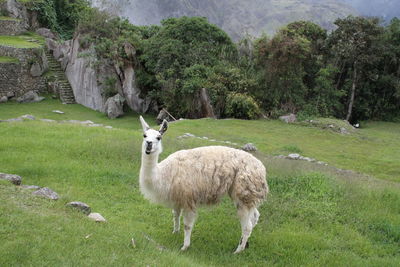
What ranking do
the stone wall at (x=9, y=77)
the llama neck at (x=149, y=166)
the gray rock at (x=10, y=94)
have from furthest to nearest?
the gray rock at (x=10, y=94) < the stone wall at (x=9, y=77) < the llama neck at (x=149, y=166)

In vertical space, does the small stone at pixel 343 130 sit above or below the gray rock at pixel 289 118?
below

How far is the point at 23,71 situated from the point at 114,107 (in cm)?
842

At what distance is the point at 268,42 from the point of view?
23500 millimetres

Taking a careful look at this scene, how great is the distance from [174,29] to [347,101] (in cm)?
1299

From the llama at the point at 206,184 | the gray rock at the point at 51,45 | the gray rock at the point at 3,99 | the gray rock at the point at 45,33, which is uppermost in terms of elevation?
the gray rock at the point at 45,33

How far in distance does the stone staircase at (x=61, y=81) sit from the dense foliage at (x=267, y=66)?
3498 mm

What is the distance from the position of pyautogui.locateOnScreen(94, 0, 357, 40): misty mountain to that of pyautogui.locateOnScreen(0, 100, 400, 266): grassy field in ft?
183

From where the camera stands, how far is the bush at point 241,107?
2172cm

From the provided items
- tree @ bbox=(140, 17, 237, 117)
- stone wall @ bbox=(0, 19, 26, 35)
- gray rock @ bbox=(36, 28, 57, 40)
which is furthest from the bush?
stone wall @ bbox=(0, 19, 26, 35)

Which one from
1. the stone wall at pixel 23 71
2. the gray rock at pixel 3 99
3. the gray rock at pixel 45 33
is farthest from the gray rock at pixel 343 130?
the gray rock at pixel 45 33

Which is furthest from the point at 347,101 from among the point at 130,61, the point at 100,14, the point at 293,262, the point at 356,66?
the point at 293,262

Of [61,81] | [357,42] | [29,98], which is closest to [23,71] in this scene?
[29,98]

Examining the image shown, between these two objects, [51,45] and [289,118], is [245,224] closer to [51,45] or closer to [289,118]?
[289,118]

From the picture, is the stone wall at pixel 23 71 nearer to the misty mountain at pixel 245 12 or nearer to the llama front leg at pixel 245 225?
the llama front leg at pixel 245 225
